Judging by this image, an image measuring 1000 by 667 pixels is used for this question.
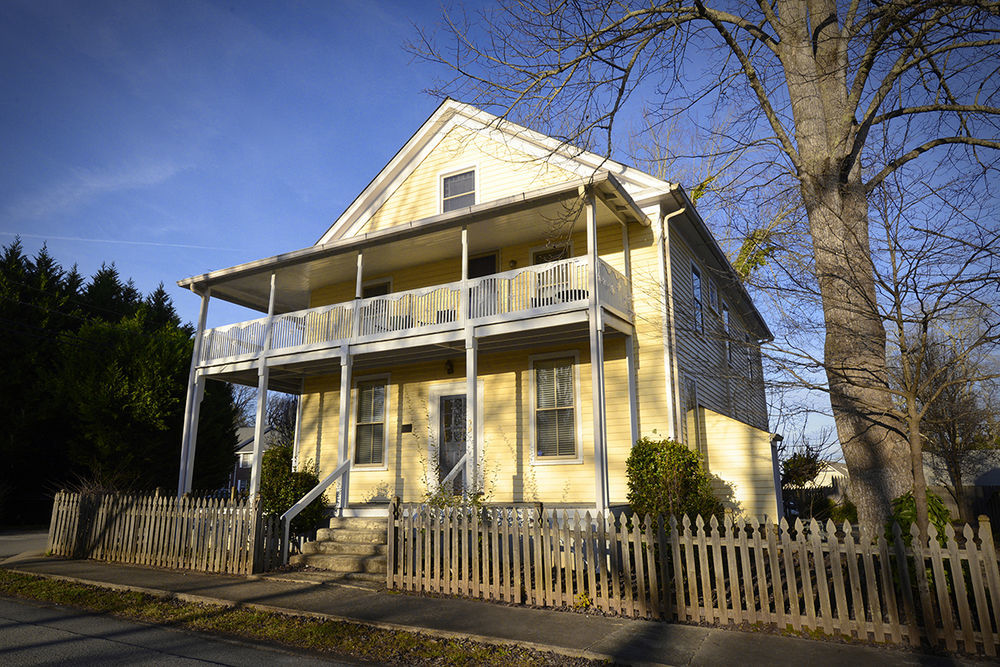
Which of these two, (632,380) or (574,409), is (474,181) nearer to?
(574,409)

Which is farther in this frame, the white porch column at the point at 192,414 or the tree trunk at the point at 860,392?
the white porch column at the point at 192,414

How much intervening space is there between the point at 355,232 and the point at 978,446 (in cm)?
2112

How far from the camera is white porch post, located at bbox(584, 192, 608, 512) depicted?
10.0 meters

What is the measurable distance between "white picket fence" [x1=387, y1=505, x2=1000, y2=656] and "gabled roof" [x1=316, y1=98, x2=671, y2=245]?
28.0ft

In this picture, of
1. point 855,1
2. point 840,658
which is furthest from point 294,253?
point 840,658

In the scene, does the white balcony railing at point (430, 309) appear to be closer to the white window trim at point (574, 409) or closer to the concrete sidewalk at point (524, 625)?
the white window trim at point (574, 409)

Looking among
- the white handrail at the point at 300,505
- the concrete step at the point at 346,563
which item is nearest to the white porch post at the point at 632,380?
the concrete step at the point at 346,563

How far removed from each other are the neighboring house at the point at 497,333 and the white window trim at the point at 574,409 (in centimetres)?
3

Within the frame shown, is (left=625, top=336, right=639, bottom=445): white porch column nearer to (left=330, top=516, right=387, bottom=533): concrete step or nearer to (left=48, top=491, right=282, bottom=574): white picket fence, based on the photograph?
(left=330, top=516, right=387, bottom=533): concrete step

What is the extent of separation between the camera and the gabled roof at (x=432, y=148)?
14.2 meters

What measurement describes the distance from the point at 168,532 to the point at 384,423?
17.1 ft

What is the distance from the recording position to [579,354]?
12844 millimetres

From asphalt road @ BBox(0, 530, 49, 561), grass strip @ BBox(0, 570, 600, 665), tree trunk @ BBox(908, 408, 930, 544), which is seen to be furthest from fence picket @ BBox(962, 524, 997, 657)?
asphalt road @ BBox(0, 530, 49, 561)

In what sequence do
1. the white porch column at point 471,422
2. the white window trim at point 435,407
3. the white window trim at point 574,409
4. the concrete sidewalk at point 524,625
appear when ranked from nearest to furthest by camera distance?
the concrete sidewalk at point 524,625 < the white porch column at point 471,422 < the white window trim at point 574,409 < the white window trim at point 435,407
